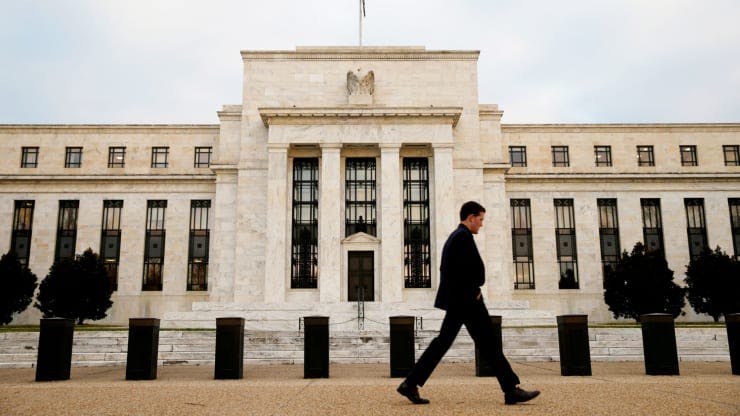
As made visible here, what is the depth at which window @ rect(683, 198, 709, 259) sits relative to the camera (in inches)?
1688

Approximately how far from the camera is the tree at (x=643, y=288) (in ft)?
121

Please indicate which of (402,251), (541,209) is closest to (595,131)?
(541,209)

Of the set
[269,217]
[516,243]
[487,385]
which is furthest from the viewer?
[516,243]

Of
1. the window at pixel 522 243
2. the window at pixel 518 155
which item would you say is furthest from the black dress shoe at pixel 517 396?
the window at pixel 518 155

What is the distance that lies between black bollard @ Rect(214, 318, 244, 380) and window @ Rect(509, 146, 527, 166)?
3464 centimetres

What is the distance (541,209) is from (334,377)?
1305 inches

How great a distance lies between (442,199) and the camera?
37719 millimetres

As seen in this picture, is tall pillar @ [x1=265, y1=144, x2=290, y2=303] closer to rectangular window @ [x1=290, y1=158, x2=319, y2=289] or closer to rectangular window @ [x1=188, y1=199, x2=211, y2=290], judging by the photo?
rectangular window @ [x1=290, y1=158, x2=319, y2=289]

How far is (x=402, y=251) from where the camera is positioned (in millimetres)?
38031

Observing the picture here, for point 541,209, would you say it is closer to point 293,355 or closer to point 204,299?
point 204,299

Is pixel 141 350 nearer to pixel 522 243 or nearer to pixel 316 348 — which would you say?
pixel 316 348

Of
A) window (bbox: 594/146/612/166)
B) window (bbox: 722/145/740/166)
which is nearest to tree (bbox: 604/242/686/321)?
window (bbox: 594/146/612/166)

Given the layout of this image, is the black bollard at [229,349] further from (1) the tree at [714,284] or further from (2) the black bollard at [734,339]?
(1) the tree at [714,284]

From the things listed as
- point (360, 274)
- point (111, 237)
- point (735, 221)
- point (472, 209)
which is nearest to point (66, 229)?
point (111, 237)
